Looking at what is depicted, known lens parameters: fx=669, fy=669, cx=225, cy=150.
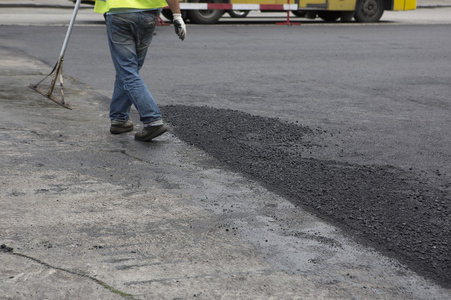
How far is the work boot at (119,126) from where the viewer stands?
5.89 m

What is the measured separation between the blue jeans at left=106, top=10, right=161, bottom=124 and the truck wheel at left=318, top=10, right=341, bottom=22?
16106mm

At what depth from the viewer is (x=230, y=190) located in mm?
4375

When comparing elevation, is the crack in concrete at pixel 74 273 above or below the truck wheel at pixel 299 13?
above

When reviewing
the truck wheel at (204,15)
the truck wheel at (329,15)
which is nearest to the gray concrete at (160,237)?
the truck wheel at (204,15)

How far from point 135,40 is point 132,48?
9 centimetres

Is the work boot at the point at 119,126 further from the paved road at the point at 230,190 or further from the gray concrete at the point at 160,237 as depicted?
the gray concrete at the point at 160,237

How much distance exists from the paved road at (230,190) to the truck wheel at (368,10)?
37.8ft

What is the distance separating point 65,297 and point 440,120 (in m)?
5.11

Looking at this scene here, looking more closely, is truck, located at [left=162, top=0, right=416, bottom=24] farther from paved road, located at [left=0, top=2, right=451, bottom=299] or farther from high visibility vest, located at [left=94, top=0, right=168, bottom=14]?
high visibility vest, located at [left=94, top=0, right=168, bottom=14]

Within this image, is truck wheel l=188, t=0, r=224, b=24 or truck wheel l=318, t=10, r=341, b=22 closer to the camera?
truck wheel l=188, t=0, r=224, b=24

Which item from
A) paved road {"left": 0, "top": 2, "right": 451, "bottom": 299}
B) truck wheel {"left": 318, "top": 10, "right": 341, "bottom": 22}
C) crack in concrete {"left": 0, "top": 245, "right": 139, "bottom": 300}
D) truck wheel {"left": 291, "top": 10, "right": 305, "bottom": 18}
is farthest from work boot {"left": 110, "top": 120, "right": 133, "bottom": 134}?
truck wheel {"left": 291, "top": 10, "right": 305, "bottom": 18}

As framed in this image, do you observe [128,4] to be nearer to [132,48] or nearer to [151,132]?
[132,48]

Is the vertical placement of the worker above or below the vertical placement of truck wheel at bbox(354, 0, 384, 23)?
above

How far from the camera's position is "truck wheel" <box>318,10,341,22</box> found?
69.0 ft
